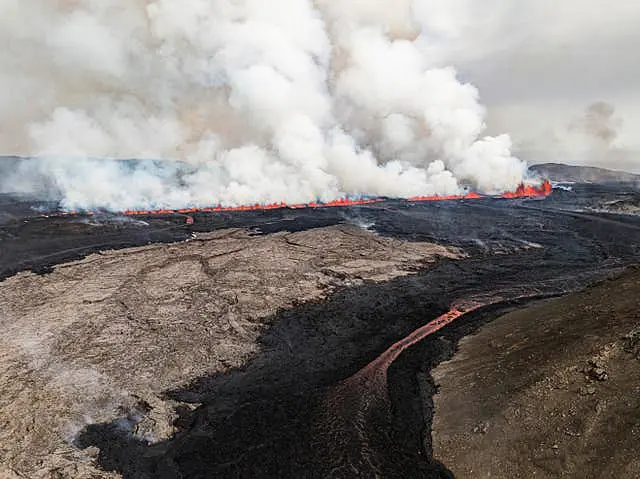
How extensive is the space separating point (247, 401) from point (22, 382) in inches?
321

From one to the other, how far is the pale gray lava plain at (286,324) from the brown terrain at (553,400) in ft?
3.84

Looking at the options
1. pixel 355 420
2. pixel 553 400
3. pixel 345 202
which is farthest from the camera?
pixel 345 202

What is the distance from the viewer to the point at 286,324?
22875 millimetres

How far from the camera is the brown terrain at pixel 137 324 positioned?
14359 millimetres

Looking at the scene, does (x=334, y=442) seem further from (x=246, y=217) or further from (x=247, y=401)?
(x=246, y=217)

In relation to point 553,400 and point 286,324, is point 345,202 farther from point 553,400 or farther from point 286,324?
point 553,400

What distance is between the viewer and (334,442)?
Answer: 45.1 feet

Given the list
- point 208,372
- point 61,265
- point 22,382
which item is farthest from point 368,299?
point 61,265

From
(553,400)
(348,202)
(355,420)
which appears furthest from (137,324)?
(348,202)

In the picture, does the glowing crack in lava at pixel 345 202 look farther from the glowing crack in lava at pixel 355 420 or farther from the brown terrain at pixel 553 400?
the brown terrain at pixel 553 400

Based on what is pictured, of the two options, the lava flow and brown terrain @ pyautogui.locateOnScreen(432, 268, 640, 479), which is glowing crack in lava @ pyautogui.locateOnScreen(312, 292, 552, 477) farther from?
the lava flow

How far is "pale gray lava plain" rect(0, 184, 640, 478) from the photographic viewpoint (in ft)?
43.5

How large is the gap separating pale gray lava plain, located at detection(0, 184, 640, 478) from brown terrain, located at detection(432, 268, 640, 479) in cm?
117

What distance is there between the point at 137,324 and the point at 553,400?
58.4ft
